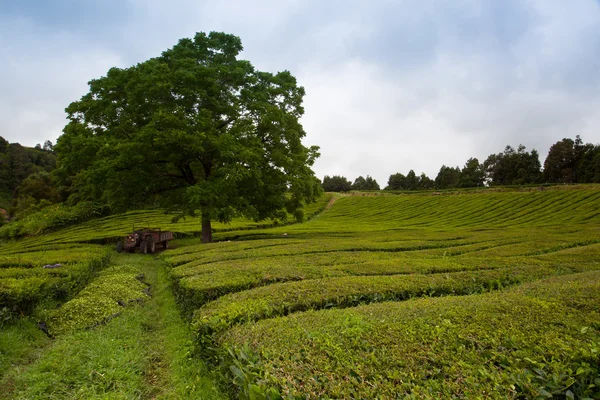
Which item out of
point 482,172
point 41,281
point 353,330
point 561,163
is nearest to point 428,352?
point 353,330

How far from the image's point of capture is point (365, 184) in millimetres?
118750

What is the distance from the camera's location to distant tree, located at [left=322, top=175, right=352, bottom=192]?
11462 centimetres

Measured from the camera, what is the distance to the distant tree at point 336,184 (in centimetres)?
11462

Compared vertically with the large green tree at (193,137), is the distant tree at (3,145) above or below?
above

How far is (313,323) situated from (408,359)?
154 cm

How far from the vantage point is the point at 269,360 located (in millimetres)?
3451

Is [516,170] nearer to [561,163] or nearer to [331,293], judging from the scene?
[561,163]

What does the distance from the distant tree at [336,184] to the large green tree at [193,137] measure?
93.5 meters

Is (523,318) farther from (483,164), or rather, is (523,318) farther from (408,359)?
(483,164)

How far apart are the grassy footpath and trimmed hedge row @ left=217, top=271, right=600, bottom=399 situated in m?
1.17

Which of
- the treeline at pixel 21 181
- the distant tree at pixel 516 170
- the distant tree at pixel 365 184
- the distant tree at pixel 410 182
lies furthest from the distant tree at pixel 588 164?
the treeline at pixel 21 181

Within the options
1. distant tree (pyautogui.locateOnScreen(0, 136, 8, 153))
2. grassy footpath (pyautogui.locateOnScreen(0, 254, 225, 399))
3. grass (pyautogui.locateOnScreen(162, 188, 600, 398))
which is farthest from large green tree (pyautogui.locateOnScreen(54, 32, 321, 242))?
distant tree (pyautogui.locateOnScreen(0, 136, 8, 153))

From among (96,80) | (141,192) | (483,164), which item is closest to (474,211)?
(141,192)

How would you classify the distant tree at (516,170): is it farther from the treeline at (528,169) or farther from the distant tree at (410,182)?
the distant tree at (410,182)
